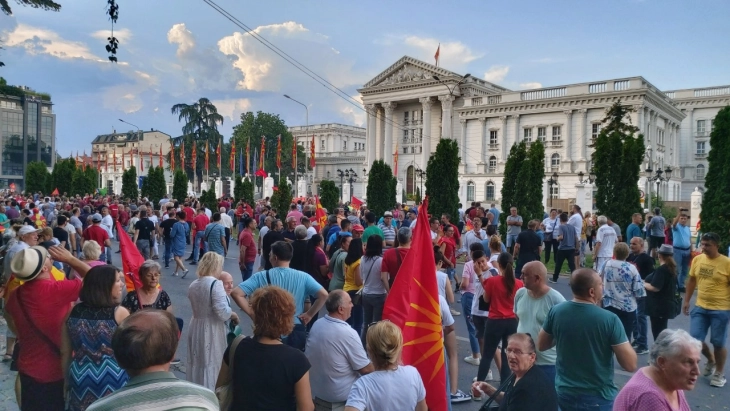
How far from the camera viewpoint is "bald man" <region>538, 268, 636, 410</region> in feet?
13.1

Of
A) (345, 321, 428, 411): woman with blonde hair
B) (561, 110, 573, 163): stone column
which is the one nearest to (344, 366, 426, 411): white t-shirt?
(345, 321, 428, 411): woman with blonde hair

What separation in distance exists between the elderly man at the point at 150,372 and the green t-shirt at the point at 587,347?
282 centimetres

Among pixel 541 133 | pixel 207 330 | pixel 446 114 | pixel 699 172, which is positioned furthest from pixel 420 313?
pixel 699 172

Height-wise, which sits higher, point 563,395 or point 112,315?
point 112,315

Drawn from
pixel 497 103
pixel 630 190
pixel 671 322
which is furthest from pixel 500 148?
pixel 671 322

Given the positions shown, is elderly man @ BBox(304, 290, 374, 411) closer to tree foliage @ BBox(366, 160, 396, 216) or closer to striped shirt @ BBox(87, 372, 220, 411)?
striped shirt @ BBox(87, 372, 220, 411)

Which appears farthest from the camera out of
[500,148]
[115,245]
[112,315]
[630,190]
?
[500,148]

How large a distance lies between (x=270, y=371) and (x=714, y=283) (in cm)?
616

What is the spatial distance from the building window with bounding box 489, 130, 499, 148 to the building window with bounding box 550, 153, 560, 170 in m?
6.17

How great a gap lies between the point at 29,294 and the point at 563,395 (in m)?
4.07

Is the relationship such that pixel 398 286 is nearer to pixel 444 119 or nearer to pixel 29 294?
pixel 29 294

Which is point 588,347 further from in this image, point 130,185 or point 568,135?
point 568,135

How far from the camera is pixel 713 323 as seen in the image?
690 centimetres

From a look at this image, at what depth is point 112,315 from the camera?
3584 millimetres
